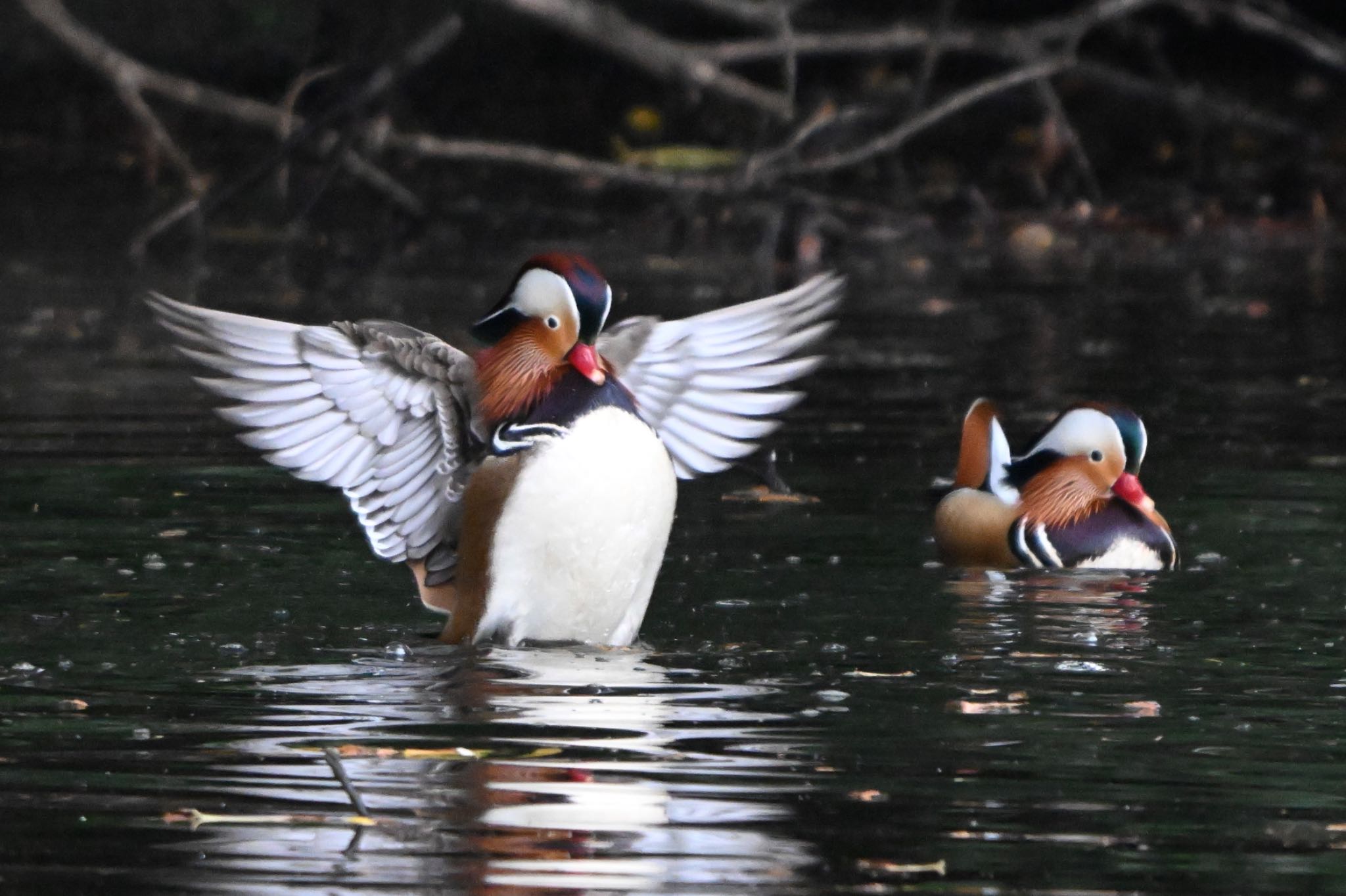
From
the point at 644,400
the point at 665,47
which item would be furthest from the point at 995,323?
the point at 644,400

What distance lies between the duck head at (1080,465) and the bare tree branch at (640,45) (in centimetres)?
700

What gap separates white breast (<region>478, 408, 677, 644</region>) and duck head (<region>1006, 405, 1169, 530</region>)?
6.16 feet

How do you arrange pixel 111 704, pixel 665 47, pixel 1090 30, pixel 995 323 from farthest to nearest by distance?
pixel 1090 30 → pixel 665 47 → pixel 995 323 → pixel 111 704

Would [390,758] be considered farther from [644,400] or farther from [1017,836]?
[644,400]

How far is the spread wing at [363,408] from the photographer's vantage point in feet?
21.2

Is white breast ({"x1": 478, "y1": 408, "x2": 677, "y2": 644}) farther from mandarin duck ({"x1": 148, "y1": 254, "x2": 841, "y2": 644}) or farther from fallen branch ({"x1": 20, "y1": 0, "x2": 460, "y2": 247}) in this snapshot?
fallen branch ({"x1": 20, "y1": 0, "x2": 460, "y2": 247})

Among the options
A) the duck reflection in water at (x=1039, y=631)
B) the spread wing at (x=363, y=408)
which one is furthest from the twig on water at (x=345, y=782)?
the spread wing at (x=363, y=408)

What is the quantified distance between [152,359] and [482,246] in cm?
526

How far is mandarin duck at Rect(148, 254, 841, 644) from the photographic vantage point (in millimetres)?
6230

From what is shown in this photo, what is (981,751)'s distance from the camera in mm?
5203

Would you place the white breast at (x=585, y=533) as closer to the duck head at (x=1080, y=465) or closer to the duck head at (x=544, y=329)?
the duck head at (x=544, y=329)

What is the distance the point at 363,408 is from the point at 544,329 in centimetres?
52

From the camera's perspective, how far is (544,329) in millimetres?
6367

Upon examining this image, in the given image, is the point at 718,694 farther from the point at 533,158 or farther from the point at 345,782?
the point at 533,158
